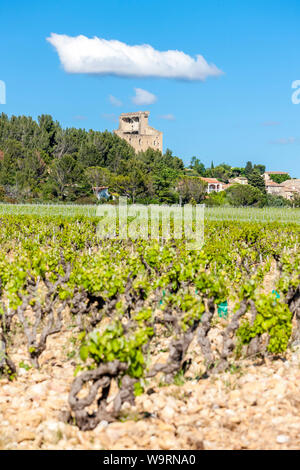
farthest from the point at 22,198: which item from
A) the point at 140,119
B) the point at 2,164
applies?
the point at 140,119

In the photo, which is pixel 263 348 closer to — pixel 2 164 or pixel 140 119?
pixel 2 164

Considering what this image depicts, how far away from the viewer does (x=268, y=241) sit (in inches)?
538

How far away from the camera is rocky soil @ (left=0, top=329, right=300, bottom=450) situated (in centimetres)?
459

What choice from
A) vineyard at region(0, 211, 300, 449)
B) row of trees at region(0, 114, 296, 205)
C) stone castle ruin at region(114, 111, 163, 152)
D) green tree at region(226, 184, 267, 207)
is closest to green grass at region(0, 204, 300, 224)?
vineyard at region(0, 211, 300, 449)

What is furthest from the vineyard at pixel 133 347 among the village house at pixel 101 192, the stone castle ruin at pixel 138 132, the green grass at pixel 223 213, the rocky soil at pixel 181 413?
the stone castle ruin at pixel 138 132

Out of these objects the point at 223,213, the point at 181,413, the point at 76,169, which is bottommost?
the point at 181,413

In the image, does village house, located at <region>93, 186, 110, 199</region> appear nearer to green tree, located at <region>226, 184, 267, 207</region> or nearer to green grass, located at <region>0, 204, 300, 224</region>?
green tree, located at <region>226, 184, 267, 207</region>

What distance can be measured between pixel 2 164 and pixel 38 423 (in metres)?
69.3

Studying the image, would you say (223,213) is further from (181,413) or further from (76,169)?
(76,169)

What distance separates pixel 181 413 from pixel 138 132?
424 feet

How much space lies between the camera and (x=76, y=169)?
68.6m

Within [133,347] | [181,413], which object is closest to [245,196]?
[181,413]

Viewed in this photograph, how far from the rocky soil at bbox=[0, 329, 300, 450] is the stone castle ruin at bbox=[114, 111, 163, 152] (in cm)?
11786

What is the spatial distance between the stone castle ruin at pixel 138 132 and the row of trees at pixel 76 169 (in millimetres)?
24737
